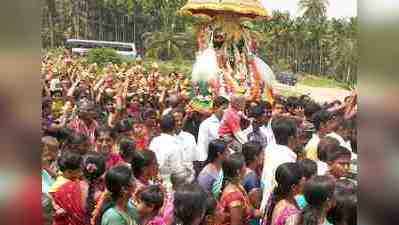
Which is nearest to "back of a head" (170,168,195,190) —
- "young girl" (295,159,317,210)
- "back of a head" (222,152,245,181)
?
"back of a head" (222,152,245,181)

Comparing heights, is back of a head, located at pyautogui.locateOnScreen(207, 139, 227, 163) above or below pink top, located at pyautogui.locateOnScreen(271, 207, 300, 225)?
above

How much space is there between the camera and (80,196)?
4262mm

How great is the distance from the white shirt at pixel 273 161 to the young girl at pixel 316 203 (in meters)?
0.18

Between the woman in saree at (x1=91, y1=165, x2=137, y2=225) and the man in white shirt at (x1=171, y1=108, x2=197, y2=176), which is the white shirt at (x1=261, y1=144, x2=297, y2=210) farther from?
the woman in saree at (x1=91, y1=165, x2=137, y2=225)

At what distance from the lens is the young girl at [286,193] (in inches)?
169

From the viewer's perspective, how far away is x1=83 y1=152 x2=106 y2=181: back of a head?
427cm

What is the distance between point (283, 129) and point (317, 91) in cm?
29

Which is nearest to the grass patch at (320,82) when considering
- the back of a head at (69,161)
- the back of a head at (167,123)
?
the back of a head at (167,123)

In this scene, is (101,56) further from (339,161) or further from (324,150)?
(339,161)

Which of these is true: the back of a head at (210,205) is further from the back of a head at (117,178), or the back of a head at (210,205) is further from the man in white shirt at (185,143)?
the back of a head at (117,178)

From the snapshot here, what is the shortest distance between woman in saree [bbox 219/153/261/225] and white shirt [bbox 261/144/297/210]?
Answer: 128 mm

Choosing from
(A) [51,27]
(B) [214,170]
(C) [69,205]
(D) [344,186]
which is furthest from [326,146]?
(A) [51,27]
